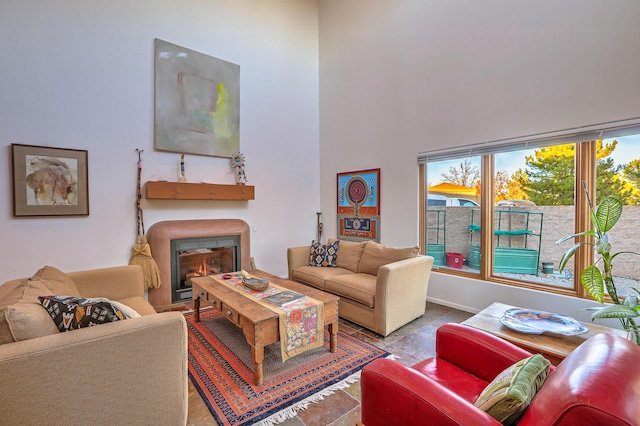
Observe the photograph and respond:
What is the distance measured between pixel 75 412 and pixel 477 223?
13.1 ft

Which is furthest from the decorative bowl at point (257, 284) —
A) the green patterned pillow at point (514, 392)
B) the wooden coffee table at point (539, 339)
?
the green patterned pillow at point (514, 392)

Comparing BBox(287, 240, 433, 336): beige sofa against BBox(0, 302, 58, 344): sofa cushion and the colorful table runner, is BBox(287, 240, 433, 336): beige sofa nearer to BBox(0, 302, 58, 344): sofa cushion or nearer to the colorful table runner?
the colorful table runner

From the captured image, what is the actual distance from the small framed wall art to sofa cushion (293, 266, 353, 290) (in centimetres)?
268

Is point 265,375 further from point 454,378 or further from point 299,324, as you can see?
point 454,378

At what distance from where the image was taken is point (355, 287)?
314cm

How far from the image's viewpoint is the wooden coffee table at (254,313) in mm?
2104

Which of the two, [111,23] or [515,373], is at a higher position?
[111,23]

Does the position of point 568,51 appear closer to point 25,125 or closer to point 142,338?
point 142,338

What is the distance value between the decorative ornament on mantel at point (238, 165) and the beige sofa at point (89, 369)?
3047 millimetres

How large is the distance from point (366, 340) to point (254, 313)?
124 centimetres

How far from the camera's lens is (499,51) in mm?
3305

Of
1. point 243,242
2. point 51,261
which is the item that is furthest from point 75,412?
point 243,242

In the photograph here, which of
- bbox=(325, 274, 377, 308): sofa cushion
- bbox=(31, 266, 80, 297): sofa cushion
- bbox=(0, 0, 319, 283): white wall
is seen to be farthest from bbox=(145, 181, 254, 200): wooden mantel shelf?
bbox=(325, 274, 377, 308): sofa cushion

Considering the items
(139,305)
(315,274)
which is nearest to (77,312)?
(139,305)
